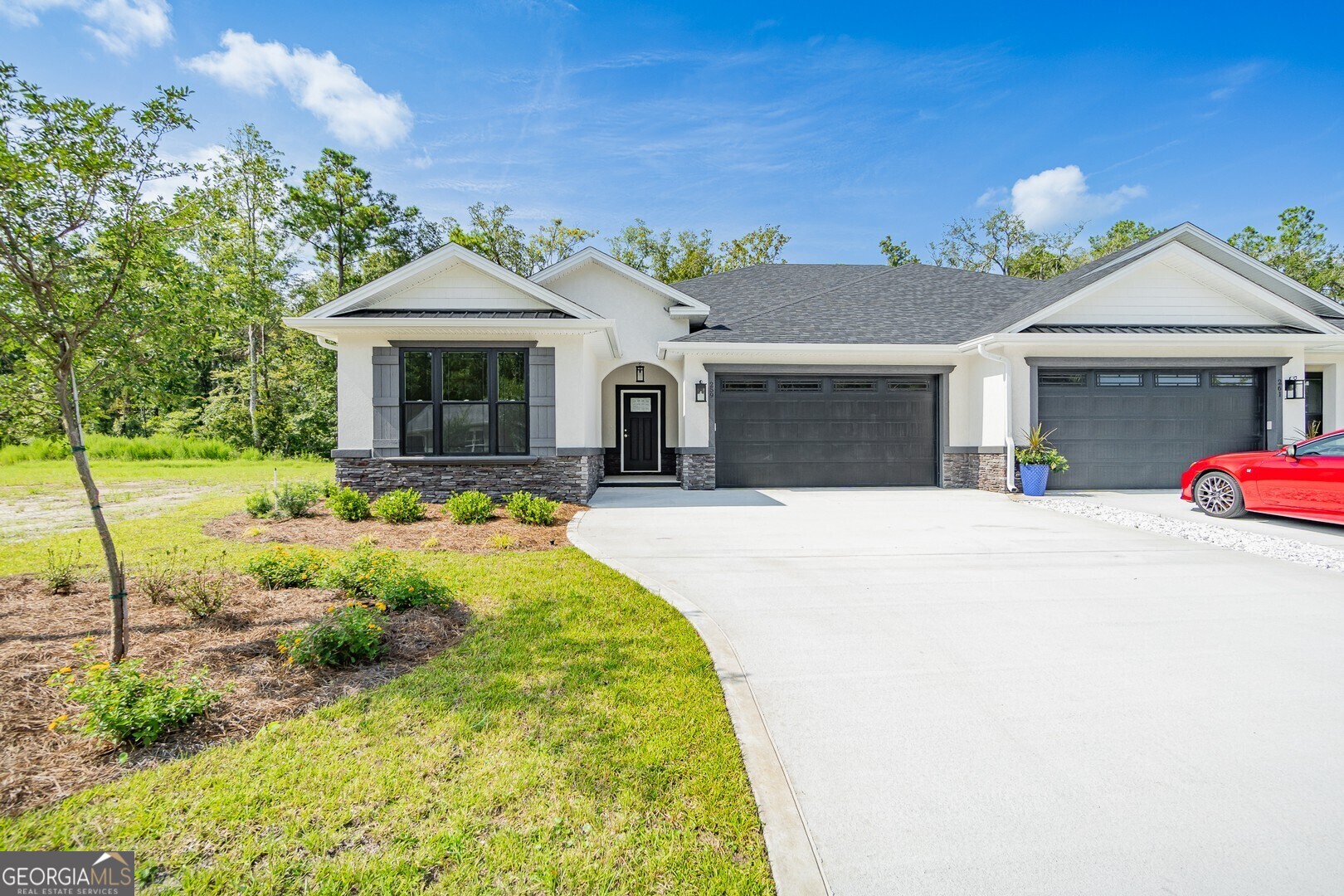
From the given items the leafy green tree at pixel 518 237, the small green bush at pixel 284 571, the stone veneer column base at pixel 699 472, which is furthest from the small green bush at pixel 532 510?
the leafy green tree at pixel 518 237

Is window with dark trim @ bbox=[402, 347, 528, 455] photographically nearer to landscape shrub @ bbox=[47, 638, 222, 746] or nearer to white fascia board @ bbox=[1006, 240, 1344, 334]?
landscape shrub @ bbox=[47, 638, 222, 746]

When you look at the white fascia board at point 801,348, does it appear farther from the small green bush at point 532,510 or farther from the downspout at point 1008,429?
the small green bush at point 532,510

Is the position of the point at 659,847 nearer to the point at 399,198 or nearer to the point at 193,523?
the point at 193,523

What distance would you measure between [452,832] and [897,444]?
1244 centimetres

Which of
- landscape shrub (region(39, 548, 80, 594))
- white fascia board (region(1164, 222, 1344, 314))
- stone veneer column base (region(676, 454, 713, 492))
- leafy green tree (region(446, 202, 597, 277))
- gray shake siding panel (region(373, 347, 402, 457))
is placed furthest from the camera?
leafy green tree (region(446, 202, 597, 277))

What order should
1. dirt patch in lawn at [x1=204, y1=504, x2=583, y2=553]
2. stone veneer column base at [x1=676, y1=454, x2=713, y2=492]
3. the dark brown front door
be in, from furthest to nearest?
the dark brown front door < stone veneer column base at [x1=676, y1=454, x2=713, y2=492] < dirt patch in lawn at [x1=204, y1=504, x2=583, y2=553]

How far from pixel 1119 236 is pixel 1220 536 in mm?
29406

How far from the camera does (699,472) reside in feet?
40.9

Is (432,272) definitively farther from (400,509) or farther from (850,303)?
(850,303)

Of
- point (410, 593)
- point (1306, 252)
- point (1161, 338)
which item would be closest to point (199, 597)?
point (410, 593)

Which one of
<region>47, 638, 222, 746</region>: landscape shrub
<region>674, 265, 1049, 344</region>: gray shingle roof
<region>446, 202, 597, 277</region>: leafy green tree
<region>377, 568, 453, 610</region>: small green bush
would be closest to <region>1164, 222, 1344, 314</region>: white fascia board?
<region>674, 265, 1049, 344</region>: gray shingle roof

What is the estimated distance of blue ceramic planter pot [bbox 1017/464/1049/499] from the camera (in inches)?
437

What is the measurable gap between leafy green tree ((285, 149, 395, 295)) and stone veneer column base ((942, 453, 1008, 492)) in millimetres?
23214

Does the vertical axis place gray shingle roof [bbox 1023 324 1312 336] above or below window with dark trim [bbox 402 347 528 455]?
above
